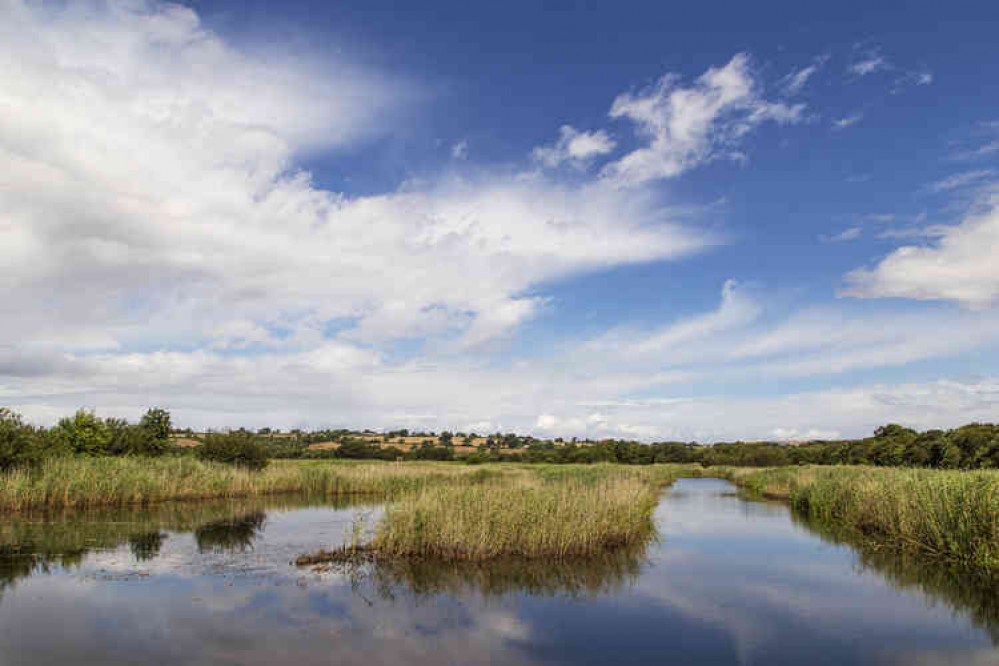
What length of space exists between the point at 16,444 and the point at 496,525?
1949 centimetres

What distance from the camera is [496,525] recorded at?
583 inches

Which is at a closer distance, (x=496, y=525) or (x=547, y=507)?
(x=496, y=525)

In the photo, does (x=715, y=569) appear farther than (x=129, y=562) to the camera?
Yes

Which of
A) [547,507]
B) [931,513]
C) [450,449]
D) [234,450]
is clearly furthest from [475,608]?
[450,449]

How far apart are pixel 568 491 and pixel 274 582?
9079 millimetres

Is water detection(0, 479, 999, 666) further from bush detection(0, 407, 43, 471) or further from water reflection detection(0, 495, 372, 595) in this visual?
bush detection(0, 407, 43, 471)

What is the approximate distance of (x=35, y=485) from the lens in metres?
22.1

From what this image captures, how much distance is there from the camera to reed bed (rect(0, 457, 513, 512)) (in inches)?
877

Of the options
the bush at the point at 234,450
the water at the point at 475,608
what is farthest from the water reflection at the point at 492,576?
the bush at the point at 234,450

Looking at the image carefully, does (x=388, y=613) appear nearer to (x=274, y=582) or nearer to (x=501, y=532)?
(x=274, y=582)

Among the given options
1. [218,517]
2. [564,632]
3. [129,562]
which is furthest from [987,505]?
[218,517]

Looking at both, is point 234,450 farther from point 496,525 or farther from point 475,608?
point 475,608

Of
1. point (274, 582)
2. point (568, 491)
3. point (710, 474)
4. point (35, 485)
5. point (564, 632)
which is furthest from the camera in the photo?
point (710, 474)

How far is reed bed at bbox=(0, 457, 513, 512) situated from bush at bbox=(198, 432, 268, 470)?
1.86 metres
